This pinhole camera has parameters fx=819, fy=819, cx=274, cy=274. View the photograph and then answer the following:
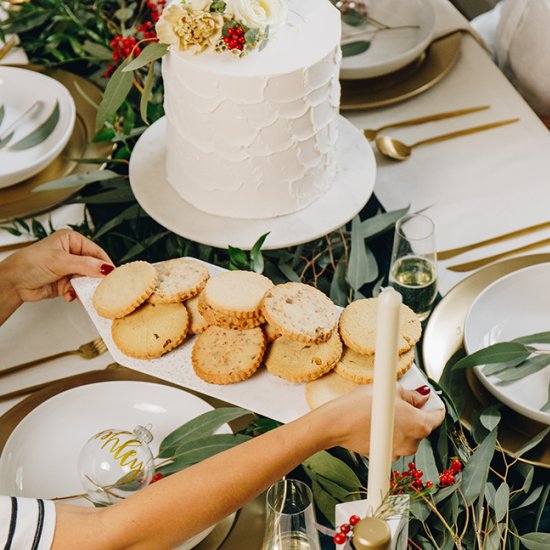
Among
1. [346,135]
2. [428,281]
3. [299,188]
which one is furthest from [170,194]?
[428,281]

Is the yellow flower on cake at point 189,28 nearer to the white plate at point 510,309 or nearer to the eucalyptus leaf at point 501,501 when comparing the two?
the white plate at point 510,309

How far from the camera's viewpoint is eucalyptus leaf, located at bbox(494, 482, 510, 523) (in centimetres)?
107

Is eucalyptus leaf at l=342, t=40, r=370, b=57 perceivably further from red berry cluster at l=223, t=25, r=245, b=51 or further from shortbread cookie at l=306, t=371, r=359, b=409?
shortbread cookie at l=306, t=371, r=359, b=409

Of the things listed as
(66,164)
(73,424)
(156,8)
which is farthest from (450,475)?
(156,8)

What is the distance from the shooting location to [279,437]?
98 centimetres

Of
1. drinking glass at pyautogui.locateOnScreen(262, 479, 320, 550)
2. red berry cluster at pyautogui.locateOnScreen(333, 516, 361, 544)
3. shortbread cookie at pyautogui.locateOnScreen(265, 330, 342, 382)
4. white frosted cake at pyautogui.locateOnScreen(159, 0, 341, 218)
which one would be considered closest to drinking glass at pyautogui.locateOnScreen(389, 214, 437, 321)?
white frosted cake at pyautogui.locateOnScreen(159, 0, 341, 218)

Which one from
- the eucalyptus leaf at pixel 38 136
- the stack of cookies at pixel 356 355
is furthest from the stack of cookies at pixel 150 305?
the eucalyptus leaf at pixel 38 136

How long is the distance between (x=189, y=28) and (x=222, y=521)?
0.72 m

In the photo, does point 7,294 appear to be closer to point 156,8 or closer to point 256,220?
point 256,220

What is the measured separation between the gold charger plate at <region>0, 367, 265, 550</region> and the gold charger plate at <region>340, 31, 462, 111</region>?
2.70ft

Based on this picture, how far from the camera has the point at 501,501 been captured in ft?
3.54

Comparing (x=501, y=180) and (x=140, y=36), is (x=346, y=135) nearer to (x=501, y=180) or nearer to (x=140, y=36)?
(x=501, y=180)

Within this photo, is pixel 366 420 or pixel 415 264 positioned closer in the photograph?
pixel 366 420

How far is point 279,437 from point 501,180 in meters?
0.88
